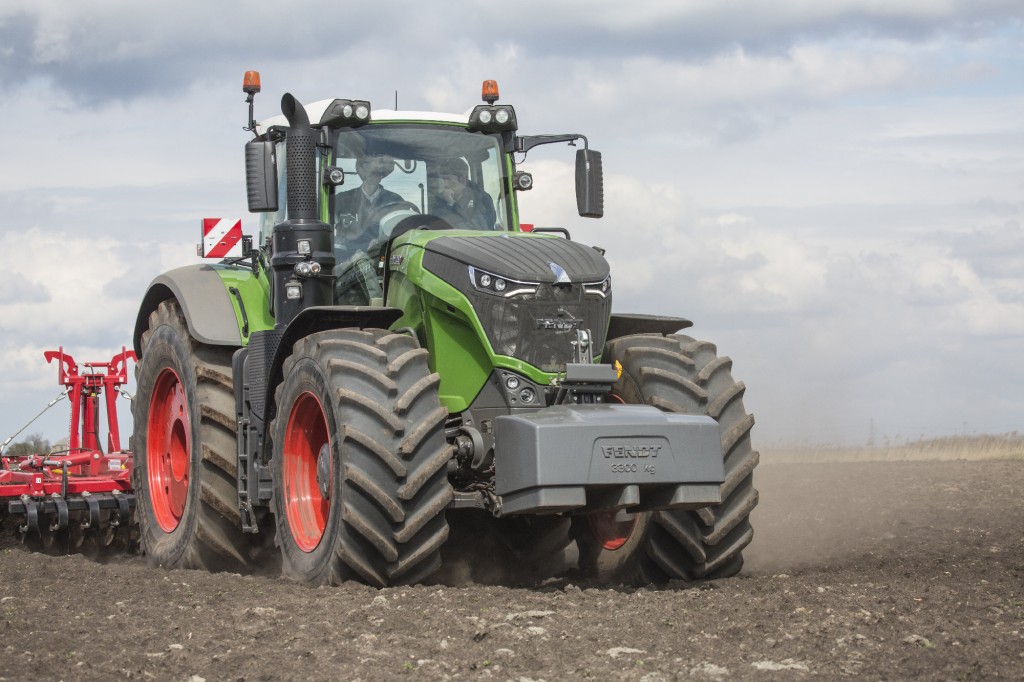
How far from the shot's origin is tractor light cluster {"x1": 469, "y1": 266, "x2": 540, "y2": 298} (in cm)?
808

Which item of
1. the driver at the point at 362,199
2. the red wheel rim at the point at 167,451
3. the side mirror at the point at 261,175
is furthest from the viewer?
the red wheel rim at the point at 167,451

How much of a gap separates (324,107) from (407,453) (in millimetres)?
3148

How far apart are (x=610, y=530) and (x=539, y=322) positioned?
1515 mm

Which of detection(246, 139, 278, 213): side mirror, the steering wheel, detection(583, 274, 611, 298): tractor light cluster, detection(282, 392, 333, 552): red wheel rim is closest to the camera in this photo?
detection(583, 274, 611, 298): tractor light cluster

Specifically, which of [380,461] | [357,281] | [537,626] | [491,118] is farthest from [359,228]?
[537,626]

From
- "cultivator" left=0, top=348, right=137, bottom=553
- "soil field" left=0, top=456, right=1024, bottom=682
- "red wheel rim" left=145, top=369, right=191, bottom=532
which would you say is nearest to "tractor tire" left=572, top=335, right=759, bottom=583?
"soil field" left=0, top=456, right=1024, bottom=682

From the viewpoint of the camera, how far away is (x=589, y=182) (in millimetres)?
9625

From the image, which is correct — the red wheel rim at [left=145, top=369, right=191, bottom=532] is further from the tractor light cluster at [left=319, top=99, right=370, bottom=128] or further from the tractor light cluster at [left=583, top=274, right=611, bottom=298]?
the tractor light cluster at [left=583, top=274, right=611, bottom=298]

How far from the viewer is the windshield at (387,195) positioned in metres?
9.21

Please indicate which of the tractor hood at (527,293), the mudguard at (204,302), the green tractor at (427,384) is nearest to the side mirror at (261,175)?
the green tractor at (427,384)

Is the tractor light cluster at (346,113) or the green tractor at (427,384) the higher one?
the tractor light cluster at (346,113)

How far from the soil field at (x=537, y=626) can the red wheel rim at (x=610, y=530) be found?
315 mm

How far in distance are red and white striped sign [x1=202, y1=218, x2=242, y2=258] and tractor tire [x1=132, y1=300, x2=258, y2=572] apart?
837 millimetres

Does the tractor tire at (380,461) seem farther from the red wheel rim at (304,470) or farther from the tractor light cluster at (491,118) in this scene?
the tractor light cluster at (491,118)
